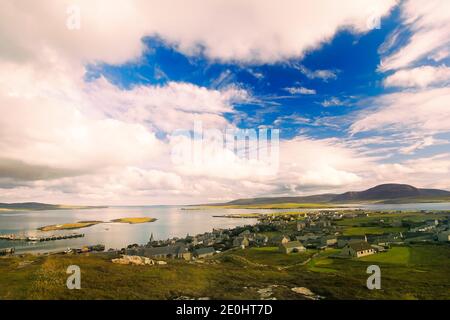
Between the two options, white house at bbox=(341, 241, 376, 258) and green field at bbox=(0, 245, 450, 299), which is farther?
white house at bbox=(341, 241, 376, 258)

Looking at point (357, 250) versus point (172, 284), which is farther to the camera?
point (357, 250)
